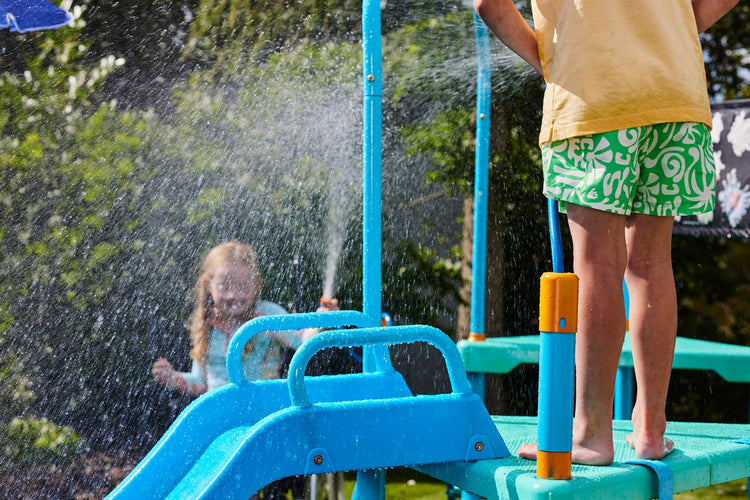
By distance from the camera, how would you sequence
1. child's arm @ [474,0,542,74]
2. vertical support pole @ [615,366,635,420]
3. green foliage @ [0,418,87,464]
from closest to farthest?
child's arm @ [474,0,542,74] → vertical support pole @ [615,366,635,420] → green foliage @ [0,418,87,464]

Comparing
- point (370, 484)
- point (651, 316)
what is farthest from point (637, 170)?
point (370, 484)

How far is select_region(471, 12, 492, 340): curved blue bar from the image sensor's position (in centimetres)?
333

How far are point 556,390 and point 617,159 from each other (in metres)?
0.49

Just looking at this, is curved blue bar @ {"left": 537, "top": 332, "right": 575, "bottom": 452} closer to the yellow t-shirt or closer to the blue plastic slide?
the blue plastic slide

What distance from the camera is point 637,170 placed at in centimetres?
184

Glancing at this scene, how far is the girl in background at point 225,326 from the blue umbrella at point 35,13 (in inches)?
38.7

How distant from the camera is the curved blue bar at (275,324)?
7.35 feet

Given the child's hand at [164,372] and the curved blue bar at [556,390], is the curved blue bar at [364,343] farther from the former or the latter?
the child's hand at [164,372]

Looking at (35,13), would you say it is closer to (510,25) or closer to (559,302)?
(510,25)

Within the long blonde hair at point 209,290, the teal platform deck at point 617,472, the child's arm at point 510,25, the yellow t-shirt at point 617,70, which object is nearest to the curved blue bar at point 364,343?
the teal platform deck at point 617,472

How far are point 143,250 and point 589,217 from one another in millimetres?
2823

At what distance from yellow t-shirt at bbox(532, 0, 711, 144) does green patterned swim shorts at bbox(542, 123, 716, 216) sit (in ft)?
0.10

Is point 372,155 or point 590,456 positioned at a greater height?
point 372,155

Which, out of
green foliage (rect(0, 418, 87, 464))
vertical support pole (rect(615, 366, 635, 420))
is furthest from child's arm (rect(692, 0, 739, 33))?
green foliage (rect(0, 418, 87, 464))
